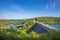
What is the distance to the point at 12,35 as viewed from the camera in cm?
287

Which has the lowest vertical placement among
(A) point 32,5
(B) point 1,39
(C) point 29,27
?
(B) point 1,39

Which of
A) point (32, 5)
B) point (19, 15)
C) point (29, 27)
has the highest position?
point (32, 5)

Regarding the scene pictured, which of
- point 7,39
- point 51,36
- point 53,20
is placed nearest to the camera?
point 51,36

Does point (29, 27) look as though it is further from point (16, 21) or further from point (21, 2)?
point (21, 2)

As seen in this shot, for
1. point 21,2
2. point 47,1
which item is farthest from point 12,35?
point 47,1

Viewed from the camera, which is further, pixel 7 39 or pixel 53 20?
pixel 53 20

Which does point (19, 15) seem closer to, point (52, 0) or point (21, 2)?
point (21, 2)

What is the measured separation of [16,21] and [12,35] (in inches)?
20.4

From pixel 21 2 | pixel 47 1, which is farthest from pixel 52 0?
pixel 21 2

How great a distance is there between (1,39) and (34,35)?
727mm

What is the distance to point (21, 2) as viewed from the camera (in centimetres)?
310

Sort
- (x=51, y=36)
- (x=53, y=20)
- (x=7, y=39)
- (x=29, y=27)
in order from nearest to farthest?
(x=51, y=36)
(x=7, y=39)
(x=53, y=20)
(x=29, y=27)

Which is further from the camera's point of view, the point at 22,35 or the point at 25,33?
the point at 25,33

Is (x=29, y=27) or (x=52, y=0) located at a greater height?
(x=52, y=0)
